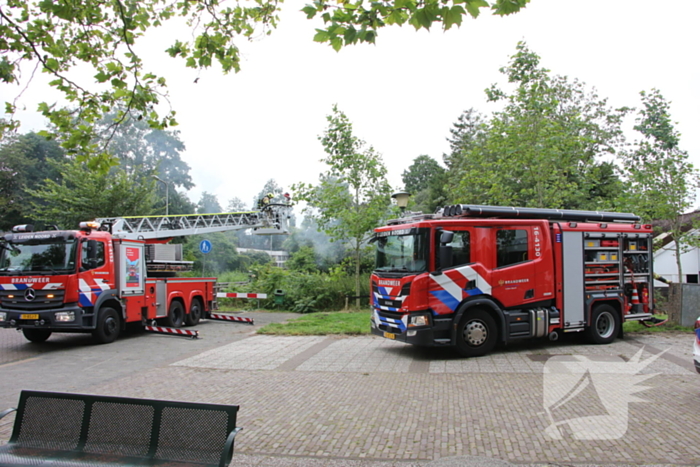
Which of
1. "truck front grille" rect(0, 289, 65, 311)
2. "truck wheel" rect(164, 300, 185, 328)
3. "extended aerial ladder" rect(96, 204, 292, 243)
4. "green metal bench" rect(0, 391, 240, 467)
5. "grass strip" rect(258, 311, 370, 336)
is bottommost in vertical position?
"grass strip" rect(258, 311, 370, 336)

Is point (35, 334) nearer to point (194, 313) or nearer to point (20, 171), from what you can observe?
point (194, 313)

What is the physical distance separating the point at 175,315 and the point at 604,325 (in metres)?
11.4

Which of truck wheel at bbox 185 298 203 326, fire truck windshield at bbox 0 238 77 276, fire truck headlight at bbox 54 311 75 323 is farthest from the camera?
truck wheel at bbox 185 298 203 326

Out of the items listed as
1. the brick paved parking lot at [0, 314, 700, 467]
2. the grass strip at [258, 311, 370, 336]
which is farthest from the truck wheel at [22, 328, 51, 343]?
the grass strip at [258, 311, 370, 336]

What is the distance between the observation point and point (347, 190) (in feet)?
60.5

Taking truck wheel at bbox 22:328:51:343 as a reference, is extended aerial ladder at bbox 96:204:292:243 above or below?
above

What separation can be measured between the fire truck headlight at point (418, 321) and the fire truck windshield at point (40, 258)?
747cm

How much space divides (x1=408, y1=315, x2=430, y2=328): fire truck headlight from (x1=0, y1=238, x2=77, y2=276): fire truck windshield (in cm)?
747

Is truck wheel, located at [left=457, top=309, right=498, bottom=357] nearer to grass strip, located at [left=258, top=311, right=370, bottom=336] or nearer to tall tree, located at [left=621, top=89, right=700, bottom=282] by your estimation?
grass strip, located at [left=258, top=311, right=370, bottom=336]

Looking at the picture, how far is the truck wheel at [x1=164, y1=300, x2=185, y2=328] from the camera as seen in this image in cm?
1441

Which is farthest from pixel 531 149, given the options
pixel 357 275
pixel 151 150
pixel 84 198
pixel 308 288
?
pixel 151 150

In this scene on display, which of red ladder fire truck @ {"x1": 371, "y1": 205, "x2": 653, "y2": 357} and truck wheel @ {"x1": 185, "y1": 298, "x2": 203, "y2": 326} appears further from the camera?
truck wheel @ {"x1": 185, "y1": 298, "x2": 203, "y2": 326}

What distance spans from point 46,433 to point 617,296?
1076cm

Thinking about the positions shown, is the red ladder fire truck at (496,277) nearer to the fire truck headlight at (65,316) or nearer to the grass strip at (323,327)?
the grass strip at (323,327)
